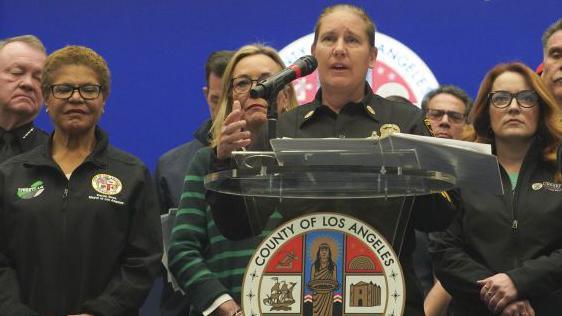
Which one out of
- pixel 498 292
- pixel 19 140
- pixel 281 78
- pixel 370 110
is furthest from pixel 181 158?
pixel 281 78

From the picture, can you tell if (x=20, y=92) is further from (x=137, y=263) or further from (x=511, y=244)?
(x=511, y=244)

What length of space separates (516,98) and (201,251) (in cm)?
131

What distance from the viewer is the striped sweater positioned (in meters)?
3.08

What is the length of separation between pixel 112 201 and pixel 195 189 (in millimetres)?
301

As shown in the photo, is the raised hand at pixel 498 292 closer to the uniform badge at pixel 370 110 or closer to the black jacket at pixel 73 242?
the uniform badge at pixel 370 110

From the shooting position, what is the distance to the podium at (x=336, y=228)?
84.6 inches

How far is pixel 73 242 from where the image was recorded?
10.5ft

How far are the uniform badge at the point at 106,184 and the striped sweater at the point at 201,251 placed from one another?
236mm

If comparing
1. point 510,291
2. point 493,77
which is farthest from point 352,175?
point 493,77

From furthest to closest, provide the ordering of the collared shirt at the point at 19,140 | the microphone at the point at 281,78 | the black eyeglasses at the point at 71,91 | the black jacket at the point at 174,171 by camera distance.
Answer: the black jacket at the point at 174,171
the collared shirt at the point at 19,140
the black eyeglasses at the point at 71,91
the microphone at the point at 281,78

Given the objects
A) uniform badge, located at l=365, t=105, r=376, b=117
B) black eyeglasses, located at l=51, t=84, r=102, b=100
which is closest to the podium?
uniform badge, located at l=365, t=105, r=376, b=117

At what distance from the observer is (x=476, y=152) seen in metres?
2.23

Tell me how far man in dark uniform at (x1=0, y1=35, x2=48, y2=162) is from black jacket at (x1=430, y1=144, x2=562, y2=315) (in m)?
1.79

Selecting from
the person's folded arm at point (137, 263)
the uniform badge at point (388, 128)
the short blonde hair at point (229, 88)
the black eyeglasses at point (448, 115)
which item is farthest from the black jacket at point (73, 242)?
the black eyeglasses at point (448, 115)
